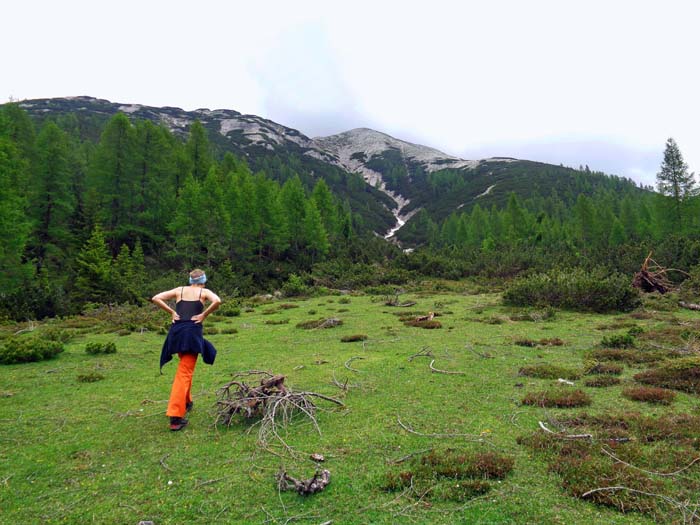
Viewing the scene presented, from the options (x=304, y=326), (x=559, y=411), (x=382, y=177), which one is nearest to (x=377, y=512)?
(x=559, y=411)

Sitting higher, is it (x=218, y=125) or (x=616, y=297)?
(x=218, y=125)

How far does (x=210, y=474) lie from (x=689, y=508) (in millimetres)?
4846

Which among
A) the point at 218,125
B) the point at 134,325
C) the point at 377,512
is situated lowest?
the point at 134,325

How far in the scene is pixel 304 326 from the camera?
51.2 ft

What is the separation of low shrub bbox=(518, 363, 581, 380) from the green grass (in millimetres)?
215

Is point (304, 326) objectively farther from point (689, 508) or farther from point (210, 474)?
point (689, 508)

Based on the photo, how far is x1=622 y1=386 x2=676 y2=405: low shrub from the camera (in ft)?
19.7

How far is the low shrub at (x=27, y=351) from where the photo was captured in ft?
33.1

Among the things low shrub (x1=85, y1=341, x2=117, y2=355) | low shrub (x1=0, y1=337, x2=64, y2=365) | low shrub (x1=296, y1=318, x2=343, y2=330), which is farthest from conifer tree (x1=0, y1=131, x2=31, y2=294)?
low shrub (x1=296, y1=318, x2=343, y2=330)

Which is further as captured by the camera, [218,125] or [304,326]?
[218,125]

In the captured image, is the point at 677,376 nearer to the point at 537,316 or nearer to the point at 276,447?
the point at 276,447

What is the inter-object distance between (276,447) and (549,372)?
19.3 ft

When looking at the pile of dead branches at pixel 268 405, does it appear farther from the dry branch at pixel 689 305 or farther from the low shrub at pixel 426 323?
the dry branch at pixel 689 305

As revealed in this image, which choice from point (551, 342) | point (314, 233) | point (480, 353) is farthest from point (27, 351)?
point (314, 233)
